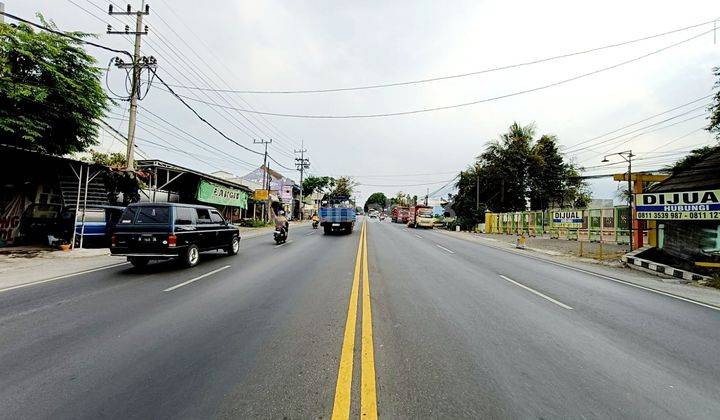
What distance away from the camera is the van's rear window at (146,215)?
9.10 m

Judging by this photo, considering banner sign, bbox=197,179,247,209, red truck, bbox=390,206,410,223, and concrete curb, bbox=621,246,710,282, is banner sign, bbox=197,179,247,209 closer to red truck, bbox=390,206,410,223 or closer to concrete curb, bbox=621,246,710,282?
concrete curb, bbox=621,246,710,282

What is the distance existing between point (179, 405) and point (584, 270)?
1290 cm

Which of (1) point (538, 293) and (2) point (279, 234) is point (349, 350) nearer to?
(1) point (538, 293)

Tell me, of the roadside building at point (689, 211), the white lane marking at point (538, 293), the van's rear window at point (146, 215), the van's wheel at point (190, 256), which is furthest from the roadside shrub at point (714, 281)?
the van's rear window at point (146, 215)

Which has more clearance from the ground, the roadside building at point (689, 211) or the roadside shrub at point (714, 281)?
the roadside building at point (689, 211)

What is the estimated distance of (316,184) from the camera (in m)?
81.4

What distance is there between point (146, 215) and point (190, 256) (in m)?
1.67

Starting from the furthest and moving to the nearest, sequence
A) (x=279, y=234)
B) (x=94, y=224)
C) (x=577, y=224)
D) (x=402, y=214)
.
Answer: (x=402, y=214)
(x=577, y=224)
(x=279, y=234)
(x=94, y=224)

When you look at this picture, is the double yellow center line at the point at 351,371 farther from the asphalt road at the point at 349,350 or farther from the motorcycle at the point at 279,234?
the motorcycle at the point at 279,234

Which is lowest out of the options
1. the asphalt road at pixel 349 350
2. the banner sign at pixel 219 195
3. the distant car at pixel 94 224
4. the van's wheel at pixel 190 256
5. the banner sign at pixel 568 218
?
the asphalt road at pixel 349 350

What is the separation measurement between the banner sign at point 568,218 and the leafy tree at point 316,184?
6178 cm

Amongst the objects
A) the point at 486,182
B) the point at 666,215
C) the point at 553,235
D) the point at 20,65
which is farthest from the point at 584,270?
the point at 486,182

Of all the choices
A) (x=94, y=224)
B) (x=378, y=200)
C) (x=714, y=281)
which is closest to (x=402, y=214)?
(x=94, y=224)

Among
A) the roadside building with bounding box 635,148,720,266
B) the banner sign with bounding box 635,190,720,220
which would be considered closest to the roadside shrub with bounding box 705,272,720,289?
the roadside building with bounding box 635,148,720,266
